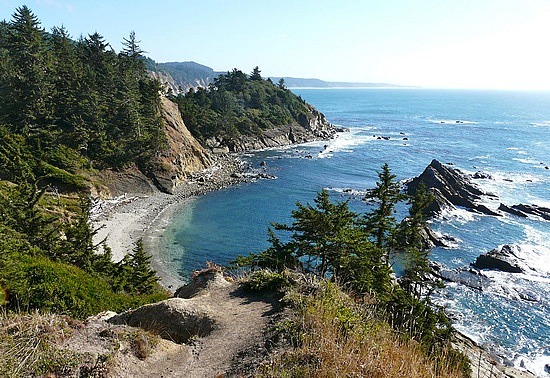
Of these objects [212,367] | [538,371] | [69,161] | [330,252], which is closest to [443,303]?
[538,371]

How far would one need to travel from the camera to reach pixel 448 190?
53531mm

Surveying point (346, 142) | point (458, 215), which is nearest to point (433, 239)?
point (458, 215)

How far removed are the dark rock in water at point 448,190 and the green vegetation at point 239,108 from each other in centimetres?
4545

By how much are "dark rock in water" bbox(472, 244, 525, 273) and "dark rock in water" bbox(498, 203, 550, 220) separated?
1396 centimetres

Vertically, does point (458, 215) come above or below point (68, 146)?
below

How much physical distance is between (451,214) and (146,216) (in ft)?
136

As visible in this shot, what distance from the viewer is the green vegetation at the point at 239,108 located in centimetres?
8000

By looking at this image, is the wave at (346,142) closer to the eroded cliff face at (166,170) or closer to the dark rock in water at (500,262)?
the eroded cliff face at (166,170)

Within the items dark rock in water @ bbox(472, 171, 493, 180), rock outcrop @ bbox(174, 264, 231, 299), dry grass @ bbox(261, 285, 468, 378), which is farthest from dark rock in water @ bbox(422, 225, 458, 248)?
dry grass @ bbox(261, 285, 468, 378)

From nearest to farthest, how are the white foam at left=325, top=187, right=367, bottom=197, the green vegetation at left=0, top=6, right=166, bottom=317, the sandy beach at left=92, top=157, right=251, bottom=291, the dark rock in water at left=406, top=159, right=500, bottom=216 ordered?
the green vegetation at left=0, top=6, right=166, bottom=317
the sandy beach at left=92, top=157, right=251, bottom=291
the dark rock in water at left=406, top=159, right=500, bottom=216
the white foam at left=325, top=187, right=367, bottom=197

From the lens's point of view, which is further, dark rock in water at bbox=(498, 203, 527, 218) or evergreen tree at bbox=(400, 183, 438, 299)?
dark rock in water at bbox=(498, 203, 527, 218)

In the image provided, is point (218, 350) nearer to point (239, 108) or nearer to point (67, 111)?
point (67, 111)

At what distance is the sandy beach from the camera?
119 ft

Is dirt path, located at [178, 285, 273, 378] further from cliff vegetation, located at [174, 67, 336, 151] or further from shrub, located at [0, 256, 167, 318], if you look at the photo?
cliff vegetation, located at [174, 67, 336, 151]
